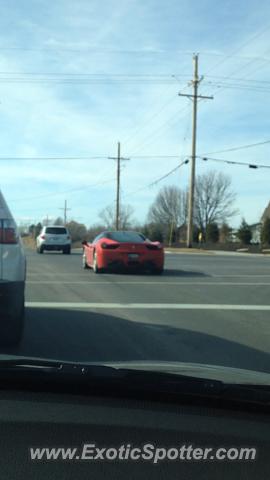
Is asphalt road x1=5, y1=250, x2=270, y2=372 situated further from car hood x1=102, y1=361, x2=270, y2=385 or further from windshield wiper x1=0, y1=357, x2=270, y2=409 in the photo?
windshield wiper x1=0, y1=357, x2=270, y2=409

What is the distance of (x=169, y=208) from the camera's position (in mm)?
100000

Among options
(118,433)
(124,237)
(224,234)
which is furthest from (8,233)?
(224,234)

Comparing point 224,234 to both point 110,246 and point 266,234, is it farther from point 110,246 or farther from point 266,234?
point 110,246

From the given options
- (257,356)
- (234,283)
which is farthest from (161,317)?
(234,283)

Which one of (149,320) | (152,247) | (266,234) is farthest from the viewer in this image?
(266,234)

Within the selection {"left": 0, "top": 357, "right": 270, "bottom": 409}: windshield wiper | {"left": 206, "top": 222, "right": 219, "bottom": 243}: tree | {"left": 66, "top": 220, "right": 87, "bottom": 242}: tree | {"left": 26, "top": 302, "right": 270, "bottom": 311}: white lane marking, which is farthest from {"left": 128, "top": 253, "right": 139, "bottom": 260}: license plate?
{"left": 66, "top": 220, "right": 87, "bottom": 242}: tree

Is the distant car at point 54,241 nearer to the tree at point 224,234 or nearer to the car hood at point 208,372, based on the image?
the car hood at point 208,372

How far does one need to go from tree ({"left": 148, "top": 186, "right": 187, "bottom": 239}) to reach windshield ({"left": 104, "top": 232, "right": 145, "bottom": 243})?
79.6m

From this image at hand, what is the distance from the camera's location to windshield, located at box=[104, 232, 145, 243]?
15.5 meters

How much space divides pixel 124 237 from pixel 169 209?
84.6 metres

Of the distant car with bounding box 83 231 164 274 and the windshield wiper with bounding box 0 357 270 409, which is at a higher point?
the distant car with bounding box 83 231 164 274

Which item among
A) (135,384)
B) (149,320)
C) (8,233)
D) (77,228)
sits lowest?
(149,320)

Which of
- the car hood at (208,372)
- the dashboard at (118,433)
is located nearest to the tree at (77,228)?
the car hood at (208,372)

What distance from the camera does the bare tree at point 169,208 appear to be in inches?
3861
